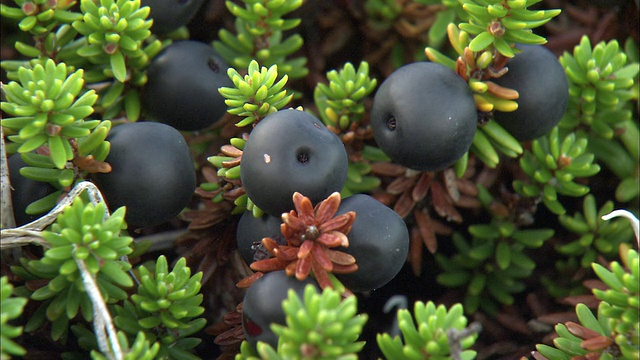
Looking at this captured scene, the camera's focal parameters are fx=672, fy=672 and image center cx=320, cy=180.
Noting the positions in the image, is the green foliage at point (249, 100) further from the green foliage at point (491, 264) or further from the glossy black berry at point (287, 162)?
the green foliage at point (491, 264)

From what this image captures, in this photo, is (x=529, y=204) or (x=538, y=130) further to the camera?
(x=529, y=204)

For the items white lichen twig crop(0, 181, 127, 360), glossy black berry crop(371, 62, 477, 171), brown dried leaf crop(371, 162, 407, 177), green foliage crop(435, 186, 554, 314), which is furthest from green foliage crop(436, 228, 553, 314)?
white lichen twig crop(0, 181, 127, 360)

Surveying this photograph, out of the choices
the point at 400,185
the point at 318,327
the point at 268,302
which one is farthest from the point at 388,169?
the point at 318,327

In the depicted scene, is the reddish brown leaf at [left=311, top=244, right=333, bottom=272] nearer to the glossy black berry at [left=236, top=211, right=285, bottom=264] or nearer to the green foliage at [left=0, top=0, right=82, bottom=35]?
the glossy black berry at [left=236, top=211, right=285, bottom=264]

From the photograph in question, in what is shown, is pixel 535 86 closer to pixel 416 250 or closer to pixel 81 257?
pixel 416 250

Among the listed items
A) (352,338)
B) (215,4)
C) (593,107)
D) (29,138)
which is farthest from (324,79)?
(352,338)

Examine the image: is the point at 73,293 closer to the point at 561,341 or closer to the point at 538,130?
the point at 561,341

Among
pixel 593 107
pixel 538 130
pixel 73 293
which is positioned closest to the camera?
pixel 73 293
